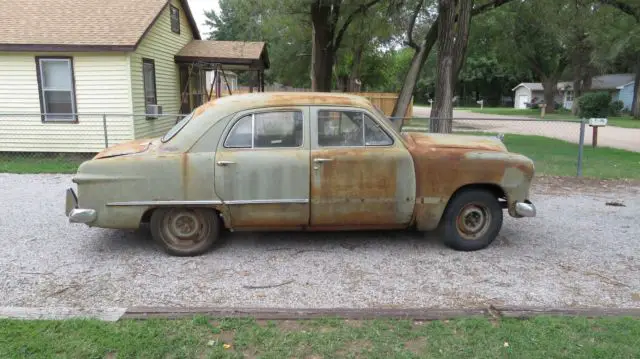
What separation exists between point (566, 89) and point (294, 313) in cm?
5948

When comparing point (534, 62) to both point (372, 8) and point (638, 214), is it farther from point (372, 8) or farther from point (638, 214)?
point (638, 214)

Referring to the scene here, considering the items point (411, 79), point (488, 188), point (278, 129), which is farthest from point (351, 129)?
point (411, 79)

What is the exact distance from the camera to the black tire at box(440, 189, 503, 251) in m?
5.45

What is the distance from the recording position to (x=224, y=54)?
1678 centimetres

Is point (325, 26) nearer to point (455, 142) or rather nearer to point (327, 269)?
point (455, 142)

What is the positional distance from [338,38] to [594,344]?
1874cm

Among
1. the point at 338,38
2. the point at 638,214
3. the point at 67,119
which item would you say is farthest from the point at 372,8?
the point at 638,214

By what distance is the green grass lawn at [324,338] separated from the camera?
336 cm

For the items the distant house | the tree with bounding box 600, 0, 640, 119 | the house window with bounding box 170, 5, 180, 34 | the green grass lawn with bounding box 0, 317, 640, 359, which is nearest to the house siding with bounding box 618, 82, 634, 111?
the distant house

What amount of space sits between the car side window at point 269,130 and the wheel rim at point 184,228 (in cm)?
90

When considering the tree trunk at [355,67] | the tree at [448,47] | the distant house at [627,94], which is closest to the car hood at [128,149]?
the tree at [448,47]

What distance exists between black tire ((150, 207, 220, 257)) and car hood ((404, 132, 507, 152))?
→ 2.29m

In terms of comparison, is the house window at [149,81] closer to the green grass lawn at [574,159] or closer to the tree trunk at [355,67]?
the green grass lawn at [574,159]

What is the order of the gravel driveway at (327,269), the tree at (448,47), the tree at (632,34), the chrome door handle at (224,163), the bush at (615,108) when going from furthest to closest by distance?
the bush at (615,108) < the tree at (632,34) < the tree at (448,47) < the chrome door handle at (224,163) < the gravel driveway at (327,269)
